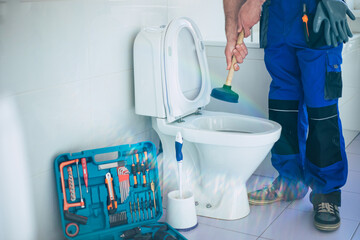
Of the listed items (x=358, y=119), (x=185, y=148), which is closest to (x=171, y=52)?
A: (x=185, y=148)

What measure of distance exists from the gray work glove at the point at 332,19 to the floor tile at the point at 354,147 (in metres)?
1.33

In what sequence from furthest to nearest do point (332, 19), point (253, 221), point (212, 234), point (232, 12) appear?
point (232, 12) → point (253, 221) → point (212, 234) → point (332, 19)

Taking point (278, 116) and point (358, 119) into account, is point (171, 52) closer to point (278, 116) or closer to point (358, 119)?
point (278, 116)

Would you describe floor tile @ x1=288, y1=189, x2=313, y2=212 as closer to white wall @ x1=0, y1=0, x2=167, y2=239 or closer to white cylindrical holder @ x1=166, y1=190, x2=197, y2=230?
white cylindrical holder @ x1=166, y1=190, x2=197, y2=230

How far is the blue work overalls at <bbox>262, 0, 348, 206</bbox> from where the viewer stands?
213 centimetres

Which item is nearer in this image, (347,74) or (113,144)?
(113,144)

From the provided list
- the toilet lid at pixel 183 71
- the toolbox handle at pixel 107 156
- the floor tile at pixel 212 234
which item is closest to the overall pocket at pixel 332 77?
the toilet lid at pixel 183 71

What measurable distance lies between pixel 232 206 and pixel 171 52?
2.53 feet

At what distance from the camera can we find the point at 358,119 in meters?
3.37

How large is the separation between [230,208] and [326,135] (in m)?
0.56

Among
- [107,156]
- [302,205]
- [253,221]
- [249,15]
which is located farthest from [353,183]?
[107,156]

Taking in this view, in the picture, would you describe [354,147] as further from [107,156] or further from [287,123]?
[107,156]

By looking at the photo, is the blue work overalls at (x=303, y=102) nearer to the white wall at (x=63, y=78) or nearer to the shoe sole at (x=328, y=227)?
the shoe sole at (x=328, y=227)

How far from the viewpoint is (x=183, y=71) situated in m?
2.33
